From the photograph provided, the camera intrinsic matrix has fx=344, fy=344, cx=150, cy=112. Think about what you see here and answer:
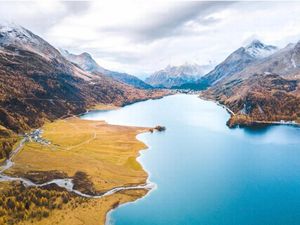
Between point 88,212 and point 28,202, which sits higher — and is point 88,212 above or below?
below

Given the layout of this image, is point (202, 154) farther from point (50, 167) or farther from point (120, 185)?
point (50, 167)

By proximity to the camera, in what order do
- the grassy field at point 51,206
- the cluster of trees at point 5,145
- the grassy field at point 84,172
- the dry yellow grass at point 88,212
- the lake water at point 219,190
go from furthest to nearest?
the cluster of trees at point 5,145 → the grassy field at point 84,172 → the lake water at point 219,190 → the dry yellow grass at point 88,212 → the grassy field at point 51,206

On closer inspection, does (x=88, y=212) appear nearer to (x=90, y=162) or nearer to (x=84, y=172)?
(x=84, y=172)

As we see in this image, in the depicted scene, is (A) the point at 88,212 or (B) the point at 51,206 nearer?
(A) the point at 88,212

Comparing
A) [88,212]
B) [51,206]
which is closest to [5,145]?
[51,206]

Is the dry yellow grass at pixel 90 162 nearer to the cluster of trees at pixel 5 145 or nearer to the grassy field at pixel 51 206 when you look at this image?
the cluster of trees at pixel 5 145

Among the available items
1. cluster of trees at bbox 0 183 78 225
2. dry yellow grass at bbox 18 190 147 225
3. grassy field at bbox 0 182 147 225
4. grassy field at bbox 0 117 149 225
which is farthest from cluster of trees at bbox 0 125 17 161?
dry yellow grass at bbox 18 190 147 225

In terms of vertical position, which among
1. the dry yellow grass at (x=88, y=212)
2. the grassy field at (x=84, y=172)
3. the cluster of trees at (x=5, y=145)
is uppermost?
the cluster of trees at (x=5, y=145)

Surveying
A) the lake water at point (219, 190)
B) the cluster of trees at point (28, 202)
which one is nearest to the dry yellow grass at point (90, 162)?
the lake water at point (219, 190)

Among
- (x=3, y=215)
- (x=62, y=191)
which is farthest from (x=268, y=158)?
(x=3, y=215)
